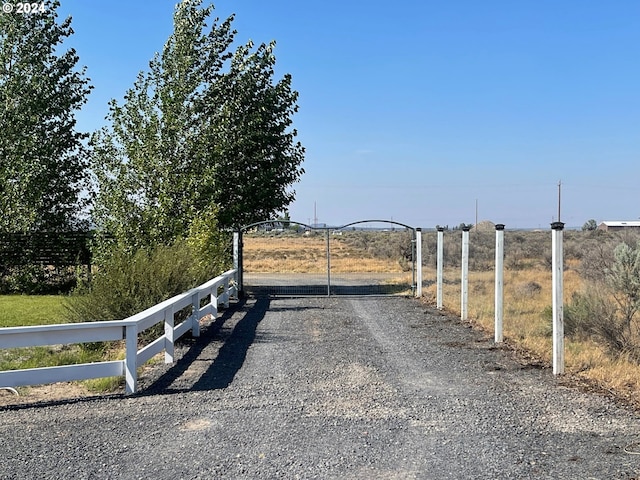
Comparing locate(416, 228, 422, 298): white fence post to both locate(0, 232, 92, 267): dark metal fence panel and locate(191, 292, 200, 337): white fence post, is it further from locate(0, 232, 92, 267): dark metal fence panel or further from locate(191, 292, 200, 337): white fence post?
locate(0, 232, 92, 267): dark metal fence panel

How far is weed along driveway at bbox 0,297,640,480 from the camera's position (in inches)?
215

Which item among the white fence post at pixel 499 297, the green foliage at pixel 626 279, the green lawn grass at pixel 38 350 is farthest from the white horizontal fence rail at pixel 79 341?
the green foliage at pixel 626 279

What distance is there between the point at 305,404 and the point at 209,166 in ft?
48.7

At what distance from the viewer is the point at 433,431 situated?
253 inches

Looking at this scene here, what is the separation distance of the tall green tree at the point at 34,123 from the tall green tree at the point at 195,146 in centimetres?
284

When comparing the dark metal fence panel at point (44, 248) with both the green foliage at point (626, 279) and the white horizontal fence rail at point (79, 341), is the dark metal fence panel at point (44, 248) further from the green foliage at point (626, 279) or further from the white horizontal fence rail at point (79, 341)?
the green foliage at point (626, 279)

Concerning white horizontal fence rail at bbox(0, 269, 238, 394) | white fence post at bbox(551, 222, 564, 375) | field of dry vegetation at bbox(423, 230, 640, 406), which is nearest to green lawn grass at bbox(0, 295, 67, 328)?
white horizontal fence rail at bbox(0, 269, 238, 394)

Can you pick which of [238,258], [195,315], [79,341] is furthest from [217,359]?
[238,258]

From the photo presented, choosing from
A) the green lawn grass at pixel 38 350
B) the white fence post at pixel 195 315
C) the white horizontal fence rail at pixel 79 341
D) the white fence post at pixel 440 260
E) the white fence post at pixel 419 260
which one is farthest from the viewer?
the white fence post at pixel 419 260

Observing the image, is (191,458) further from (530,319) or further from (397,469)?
(530,319)

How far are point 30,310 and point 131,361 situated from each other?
1096 cm

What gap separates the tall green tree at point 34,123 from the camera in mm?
22906

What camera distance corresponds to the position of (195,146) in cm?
2134

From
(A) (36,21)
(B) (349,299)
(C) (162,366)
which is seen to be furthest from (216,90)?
(C) (162,366)
